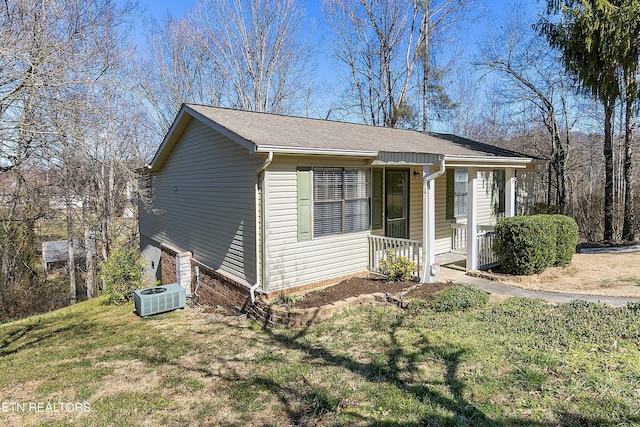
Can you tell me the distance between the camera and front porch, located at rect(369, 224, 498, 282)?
308 inches

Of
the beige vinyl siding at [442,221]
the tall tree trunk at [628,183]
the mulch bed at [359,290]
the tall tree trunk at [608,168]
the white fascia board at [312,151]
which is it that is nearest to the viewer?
the white fascia board at [312,151]

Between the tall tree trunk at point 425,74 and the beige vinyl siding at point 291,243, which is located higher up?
the tall tree trunk at point 425,74

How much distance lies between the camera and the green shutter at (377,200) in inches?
336

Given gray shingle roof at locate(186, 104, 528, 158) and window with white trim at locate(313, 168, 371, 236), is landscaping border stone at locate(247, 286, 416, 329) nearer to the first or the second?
window with white trim at locate(313, 168, 371, 236)

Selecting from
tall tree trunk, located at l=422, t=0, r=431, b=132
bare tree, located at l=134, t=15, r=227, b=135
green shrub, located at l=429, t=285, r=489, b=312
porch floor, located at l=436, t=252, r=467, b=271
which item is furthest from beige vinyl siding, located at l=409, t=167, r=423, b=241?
bare tree, located at l=134, t=15, r=227, b=135

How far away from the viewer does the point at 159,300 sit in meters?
8.76

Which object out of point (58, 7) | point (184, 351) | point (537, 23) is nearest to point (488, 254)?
point (184, 351)

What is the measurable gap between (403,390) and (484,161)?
6.86 meters

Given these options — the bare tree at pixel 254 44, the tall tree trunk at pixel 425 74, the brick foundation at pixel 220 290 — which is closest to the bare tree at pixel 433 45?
the tall tree trunk at pixel 425 74

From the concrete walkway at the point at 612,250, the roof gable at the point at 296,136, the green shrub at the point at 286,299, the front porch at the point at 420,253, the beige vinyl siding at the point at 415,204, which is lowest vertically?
the green shrub at the point at 286,299

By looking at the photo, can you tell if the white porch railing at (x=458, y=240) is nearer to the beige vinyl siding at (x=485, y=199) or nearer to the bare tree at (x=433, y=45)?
the beige vinyl siding at (x=485, y=199)

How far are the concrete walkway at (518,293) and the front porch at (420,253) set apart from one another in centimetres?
47

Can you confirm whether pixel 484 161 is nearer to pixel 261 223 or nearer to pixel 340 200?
pixel 340 200

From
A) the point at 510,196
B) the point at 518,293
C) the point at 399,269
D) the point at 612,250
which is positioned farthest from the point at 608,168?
the point at 399,269
